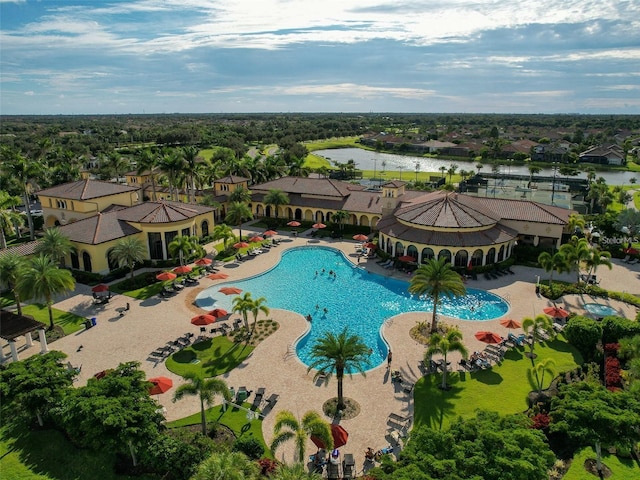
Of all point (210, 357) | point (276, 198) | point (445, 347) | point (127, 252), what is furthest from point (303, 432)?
point (276, 198)

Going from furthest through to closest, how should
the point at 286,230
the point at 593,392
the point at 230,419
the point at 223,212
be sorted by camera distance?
the point at 223,212 < the point at 286,230 < the point at 230,419 < the point at 593,392

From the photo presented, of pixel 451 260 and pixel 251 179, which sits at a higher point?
pixel 251 179

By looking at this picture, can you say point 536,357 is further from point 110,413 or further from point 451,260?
point 110,413

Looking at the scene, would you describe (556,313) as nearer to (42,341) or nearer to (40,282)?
(42,341)

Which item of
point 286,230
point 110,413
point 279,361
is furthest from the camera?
point 286,230

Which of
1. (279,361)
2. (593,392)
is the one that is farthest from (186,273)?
(593,392)

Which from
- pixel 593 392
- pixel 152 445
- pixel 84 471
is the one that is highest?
pixel 593 392

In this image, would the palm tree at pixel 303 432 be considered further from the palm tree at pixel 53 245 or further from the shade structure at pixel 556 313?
the palm tree at pixel 53 245
